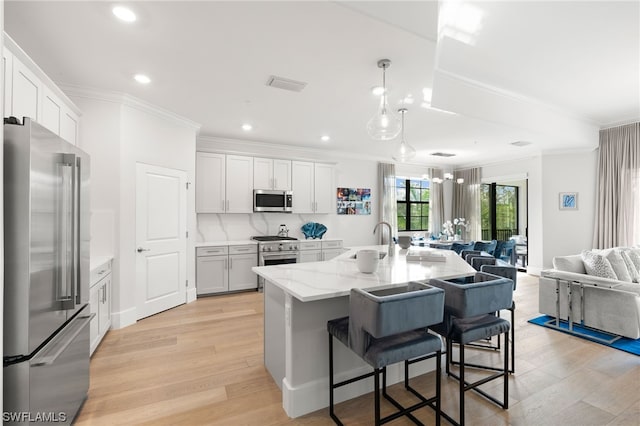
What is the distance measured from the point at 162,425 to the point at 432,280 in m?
2.05

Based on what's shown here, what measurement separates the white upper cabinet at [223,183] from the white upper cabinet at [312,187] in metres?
0.97

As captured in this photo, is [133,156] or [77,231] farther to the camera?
[133,156]

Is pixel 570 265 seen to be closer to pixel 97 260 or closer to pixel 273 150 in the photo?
pixel 273 150

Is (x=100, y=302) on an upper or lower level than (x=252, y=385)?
upper

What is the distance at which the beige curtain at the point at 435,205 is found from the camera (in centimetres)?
816

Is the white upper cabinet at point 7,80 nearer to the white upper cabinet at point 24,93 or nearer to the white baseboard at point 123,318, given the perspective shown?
the white upper cabinet at point 24,93

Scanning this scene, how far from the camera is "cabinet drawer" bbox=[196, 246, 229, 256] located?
4805 mm

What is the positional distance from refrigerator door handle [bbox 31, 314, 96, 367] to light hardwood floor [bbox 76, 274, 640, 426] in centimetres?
65

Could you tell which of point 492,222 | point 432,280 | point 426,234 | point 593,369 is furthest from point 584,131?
point 432,280

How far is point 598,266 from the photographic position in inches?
139

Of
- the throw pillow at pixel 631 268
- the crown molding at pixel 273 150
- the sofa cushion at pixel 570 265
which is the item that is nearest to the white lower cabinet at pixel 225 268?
the crown molding at pixel 273 150

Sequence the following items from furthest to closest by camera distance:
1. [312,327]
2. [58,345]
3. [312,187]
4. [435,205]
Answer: [435,205], [312,187], [312,327], [58,345]

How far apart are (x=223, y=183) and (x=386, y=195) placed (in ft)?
12.8

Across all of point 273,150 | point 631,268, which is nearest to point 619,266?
point 631,268
